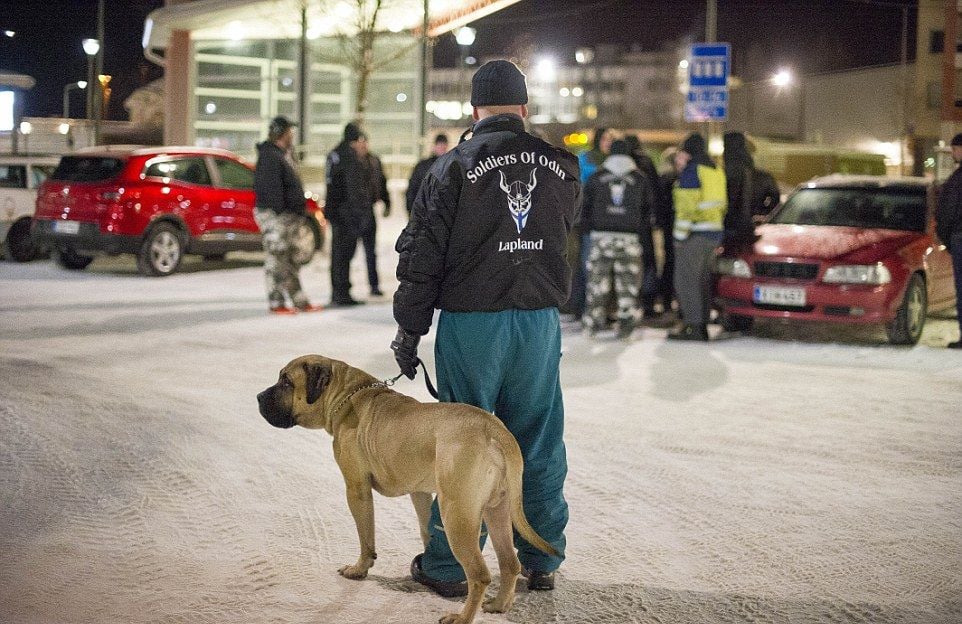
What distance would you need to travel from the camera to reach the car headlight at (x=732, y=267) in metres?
12.6

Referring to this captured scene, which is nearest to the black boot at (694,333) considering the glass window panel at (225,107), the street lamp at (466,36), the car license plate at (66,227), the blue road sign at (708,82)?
the blue road sign at (708,82)

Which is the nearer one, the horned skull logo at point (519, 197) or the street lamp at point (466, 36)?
the horned skull logo at point (519, 197)

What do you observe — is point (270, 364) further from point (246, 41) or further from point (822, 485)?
point (246, 41)

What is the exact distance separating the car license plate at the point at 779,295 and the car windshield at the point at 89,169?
9.20m

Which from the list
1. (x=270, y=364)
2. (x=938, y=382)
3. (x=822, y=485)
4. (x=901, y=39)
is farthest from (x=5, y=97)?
(x=901, y=39)

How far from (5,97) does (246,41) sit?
6822 mm

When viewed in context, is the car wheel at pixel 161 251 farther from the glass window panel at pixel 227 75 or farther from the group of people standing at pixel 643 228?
the glass window panel at pixel 227 75

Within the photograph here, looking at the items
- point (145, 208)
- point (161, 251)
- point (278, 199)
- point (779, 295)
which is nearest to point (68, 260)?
point (161, 251)

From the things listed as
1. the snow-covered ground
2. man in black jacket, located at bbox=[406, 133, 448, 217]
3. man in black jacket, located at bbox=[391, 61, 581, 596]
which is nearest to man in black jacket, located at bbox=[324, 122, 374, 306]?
man in black jacket, located at bbox=[406, 133, 448, 217]

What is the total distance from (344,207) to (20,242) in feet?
23.0

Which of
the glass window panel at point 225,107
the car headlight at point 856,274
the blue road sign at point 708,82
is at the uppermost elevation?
the glass window panel at point 225,107

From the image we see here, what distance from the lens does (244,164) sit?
749 inches

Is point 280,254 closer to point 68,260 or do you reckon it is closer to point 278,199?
point 278,199

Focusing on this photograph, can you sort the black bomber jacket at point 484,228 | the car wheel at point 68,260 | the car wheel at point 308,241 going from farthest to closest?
the car wheel at point 308,241, the car wheel at point 68,260, the black bomber jacket at point 484,228
